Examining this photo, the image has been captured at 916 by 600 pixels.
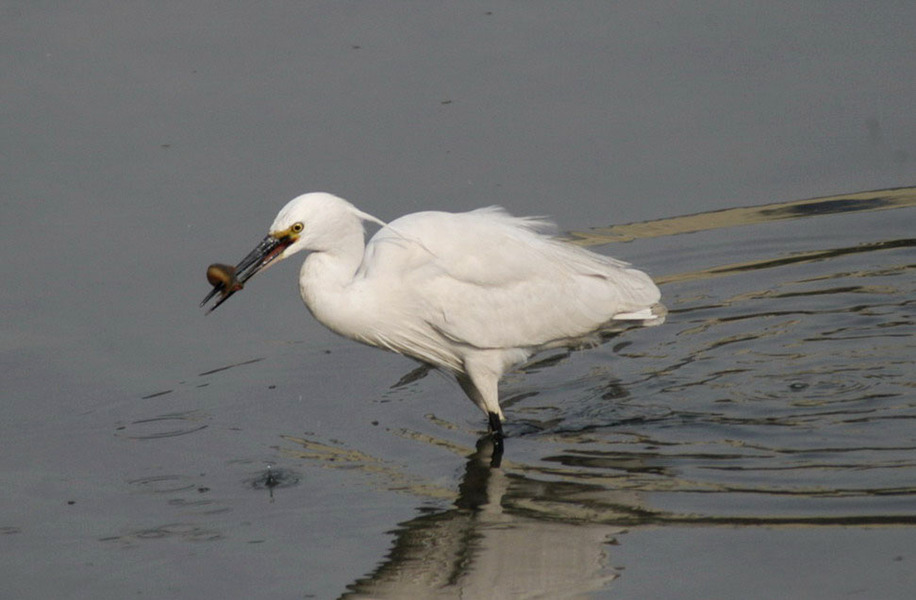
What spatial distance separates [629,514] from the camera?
20.5 feet

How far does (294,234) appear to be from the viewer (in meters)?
6.62

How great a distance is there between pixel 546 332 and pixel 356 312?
1145 millimetres

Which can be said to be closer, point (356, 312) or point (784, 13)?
point (356, 312)

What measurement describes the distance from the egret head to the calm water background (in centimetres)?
101

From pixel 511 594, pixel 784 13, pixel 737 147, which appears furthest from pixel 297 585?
pixel 784 13

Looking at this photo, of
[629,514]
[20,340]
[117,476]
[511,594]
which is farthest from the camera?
[20,340]

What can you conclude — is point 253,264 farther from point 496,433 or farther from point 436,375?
point 436,375

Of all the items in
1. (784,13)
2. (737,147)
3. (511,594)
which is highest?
(784,13)

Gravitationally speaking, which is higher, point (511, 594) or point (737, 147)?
point (737, 147)

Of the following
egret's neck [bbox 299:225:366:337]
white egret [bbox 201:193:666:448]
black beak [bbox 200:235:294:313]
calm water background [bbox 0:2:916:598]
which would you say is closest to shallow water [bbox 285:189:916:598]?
calm water background [bbox 0:2:916:598]

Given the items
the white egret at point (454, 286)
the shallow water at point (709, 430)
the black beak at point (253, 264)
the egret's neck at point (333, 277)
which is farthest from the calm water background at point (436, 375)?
the black beak at point (253, 264)

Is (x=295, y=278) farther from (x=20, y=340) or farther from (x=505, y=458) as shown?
Answer: (x=505, y=458)

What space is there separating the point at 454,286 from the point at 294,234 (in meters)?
1.03

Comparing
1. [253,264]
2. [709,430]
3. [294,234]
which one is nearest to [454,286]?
[294,234]
